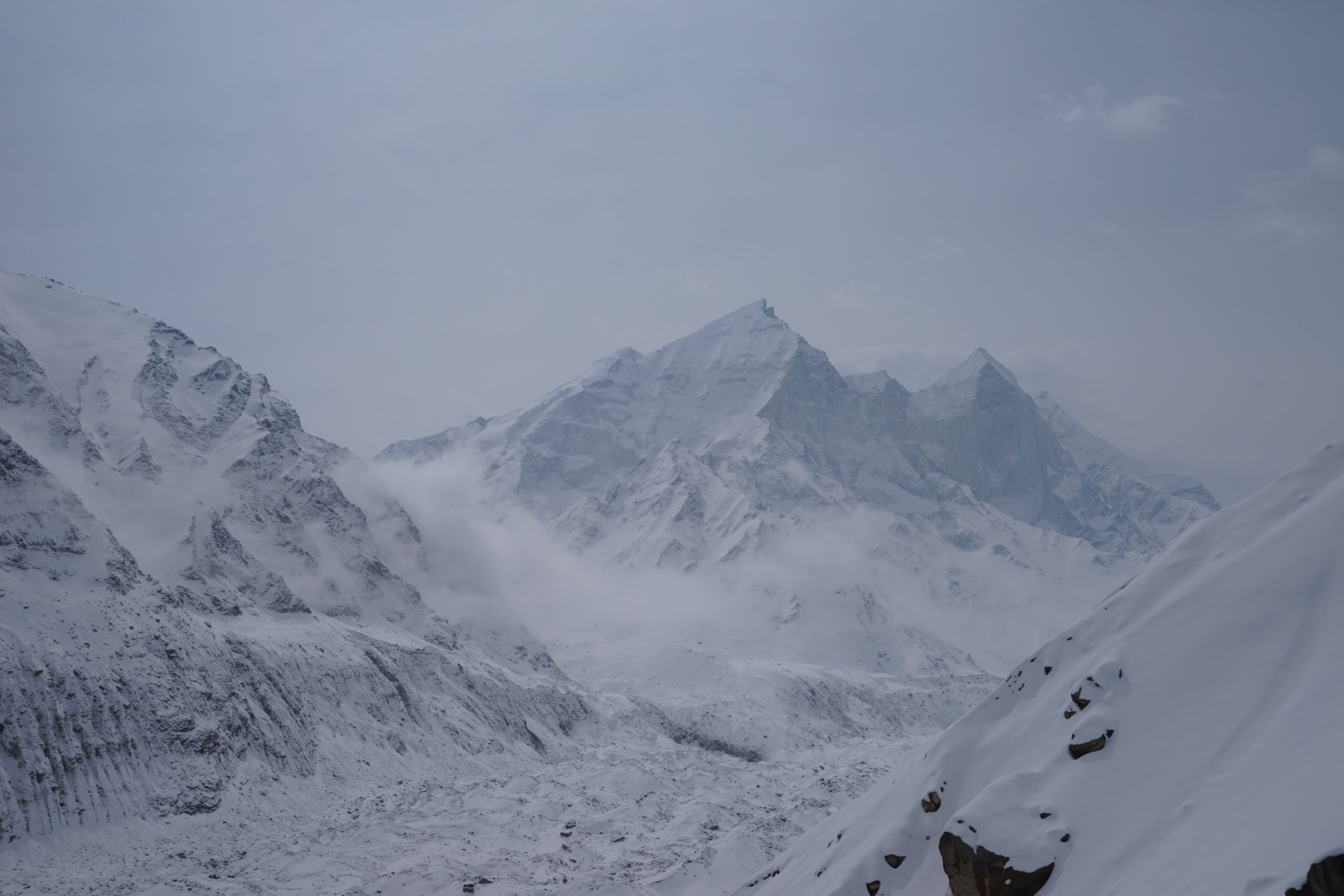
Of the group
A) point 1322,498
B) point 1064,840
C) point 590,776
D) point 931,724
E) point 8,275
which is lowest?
point 931,724

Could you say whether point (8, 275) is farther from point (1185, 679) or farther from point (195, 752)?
point (1185, 679)

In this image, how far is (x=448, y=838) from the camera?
5053 cm

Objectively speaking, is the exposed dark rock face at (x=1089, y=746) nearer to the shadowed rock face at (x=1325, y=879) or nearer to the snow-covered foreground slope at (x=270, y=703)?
the shadowed rock face at (x=1325, y=879)

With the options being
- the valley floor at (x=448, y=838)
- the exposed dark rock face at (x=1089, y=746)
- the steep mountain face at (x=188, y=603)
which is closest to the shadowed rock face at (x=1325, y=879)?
the exposed dark rock face at (x=1089, y=746)

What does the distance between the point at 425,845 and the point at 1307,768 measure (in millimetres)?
Result: 45329

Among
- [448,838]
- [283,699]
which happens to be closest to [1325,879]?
[448,838]

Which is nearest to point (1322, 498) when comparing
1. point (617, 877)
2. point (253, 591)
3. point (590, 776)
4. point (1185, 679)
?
point (1185, 679)

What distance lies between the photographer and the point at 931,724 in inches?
5935

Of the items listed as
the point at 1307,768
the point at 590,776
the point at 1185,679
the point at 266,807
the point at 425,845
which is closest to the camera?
the point at 1307,768

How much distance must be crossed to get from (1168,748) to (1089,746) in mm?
1698

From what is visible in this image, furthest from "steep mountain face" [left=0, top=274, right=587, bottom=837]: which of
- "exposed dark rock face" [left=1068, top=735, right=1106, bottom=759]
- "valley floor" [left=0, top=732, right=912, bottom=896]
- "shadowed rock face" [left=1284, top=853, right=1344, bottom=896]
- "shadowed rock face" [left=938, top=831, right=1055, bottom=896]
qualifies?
"shadowed rock face" [left=1284, top=853, right=1344, bottom=896]

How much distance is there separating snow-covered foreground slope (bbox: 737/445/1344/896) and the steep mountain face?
143 feet

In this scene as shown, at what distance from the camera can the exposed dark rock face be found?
20.7m

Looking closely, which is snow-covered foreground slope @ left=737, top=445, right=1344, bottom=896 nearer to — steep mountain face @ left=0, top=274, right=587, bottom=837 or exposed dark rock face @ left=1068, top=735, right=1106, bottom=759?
exposed dark rock face @ left=1068, top=735, right=1106, bottom=759
